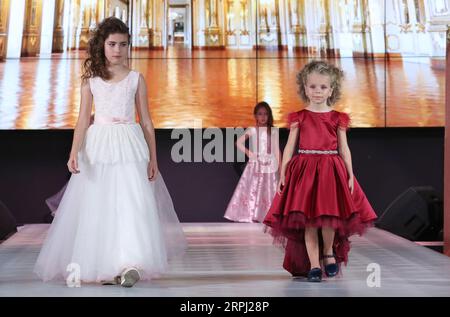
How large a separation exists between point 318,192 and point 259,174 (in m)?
3.80

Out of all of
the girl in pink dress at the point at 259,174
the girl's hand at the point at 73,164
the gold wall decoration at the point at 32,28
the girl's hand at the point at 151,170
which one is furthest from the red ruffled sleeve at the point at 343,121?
the gold wall decoration at the point at 32,28

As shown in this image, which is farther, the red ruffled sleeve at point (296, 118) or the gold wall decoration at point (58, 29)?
the gold wall decoration at point (58, 29)

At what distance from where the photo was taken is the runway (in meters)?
3.75

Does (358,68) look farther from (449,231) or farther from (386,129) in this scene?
(449,231)

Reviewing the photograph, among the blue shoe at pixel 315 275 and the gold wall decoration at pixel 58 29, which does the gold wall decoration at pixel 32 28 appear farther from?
the blue shoe at pixel 315 275

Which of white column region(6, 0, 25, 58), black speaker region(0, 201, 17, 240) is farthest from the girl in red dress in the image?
white column region(6, 0, 25, 58)

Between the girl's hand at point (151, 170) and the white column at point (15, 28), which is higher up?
the white column at point (15, 28)

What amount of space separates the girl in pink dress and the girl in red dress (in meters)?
3.54

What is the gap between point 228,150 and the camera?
8.59 m

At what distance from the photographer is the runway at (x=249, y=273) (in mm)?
3754

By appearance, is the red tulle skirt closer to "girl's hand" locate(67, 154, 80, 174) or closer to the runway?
the runway

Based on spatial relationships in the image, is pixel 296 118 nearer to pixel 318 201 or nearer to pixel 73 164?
pixel 318 201

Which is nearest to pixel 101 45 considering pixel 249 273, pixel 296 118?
pixel 296 118

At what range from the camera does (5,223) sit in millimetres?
6746
